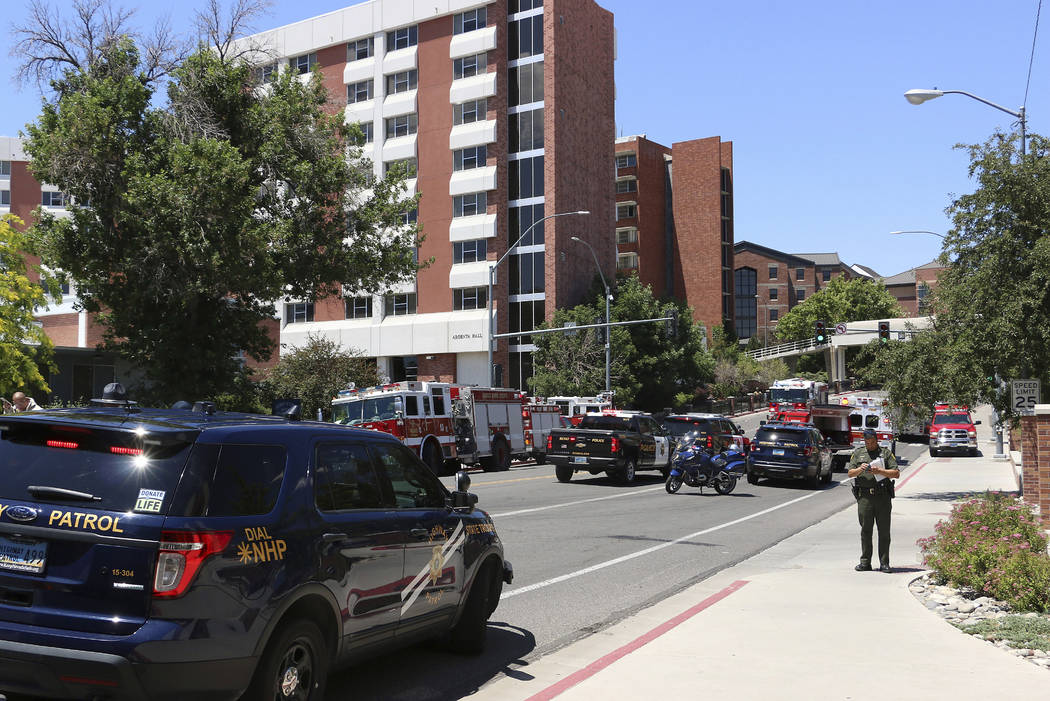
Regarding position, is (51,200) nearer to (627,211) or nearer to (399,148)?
(399,148)

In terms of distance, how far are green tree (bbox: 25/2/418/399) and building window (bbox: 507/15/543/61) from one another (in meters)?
29.6

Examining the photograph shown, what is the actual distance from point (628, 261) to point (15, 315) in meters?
70.5

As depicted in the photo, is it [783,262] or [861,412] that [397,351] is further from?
[783,262]

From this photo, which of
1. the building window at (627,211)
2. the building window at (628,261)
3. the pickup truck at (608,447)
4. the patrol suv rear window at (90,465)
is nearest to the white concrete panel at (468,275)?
the building window at (628,261)

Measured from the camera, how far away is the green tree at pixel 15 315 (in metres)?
23.6

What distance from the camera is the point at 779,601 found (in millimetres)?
9445

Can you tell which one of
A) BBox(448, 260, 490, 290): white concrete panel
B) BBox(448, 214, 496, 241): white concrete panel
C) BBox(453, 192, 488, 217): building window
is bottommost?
BBox(448, 260, 490, 290): white concrete panel

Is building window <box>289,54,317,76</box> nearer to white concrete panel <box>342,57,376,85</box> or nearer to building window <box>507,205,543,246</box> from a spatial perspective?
white concrete panel <box>342,57,376,85</box>

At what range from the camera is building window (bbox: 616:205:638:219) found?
91.2 m

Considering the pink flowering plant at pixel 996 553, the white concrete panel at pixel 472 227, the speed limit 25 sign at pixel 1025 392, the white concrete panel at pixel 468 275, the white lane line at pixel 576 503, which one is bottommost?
the white lane line at pixel 576 503

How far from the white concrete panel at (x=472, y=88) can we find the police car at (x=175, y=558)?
189 feet

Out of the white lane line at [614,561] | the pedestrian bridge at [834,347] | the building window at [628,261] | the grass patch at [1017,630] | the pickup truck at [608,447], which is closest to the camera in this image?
the grass patch at [1017,630]

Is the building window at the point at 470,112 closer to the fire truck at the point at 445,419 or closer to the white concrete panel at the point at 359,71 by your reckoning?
the white concrete panel at the point at 359,71

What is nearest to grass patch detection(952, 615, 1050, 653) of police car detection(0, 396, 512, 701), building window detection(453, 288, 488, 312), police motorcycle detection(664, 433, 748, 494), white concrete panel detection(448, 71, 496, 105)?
police car detection(0, 396, 512, 701)
